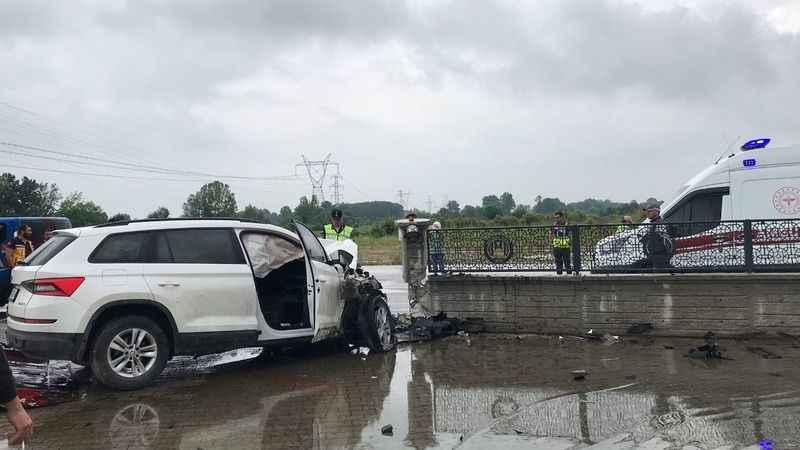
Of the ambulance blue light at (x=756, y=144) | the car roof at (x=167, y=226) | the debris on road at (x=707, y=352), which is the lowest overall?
the debris on road at (x=707, y=352)

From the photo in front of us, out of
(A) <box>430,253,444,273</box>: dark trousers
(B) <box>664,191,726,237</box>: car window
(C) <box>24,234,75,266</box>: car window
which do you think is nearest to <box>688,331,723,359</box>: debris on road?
(B) <box>664,191,726,237</box>: car window

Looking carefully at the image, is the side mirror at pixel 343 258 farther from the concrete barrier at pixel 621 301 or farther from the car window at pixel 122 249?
the car window at pixel 122 249

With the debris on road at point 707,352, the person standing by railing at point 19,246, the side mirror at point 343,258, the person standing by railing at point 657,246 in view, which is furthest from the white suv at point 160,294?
the person standing by railing at point 19,246

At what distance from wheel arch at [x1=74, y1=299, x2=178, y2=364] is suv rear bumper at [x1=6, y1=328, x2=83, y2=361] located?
6 cm

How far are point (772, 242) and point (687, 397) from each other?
13.7 ft

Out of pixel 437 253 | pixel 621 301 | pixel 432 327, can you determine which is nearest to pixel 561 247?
pixel 621 301

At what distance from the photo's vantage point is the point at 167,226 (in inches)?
290

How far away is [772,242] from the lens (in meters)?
9.28

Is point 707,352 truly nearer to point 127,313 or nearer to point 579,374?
point 579,374

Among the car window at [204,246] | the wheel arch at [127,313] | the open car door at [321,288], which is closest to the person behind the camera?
the wheel arch at [127,313]

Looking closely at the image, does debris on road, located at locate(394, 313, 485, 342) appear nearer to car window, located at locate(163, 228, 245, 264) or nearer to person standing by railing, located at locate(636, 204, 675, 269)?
person standing by railing, located at locate(636, 204, 675, 269)

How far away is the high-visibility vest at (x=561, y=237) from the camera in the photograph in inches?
401

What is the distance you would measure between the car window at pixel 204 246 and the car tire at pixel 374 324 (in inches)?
76.3

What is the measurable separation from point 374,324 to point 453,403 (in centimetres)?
253
